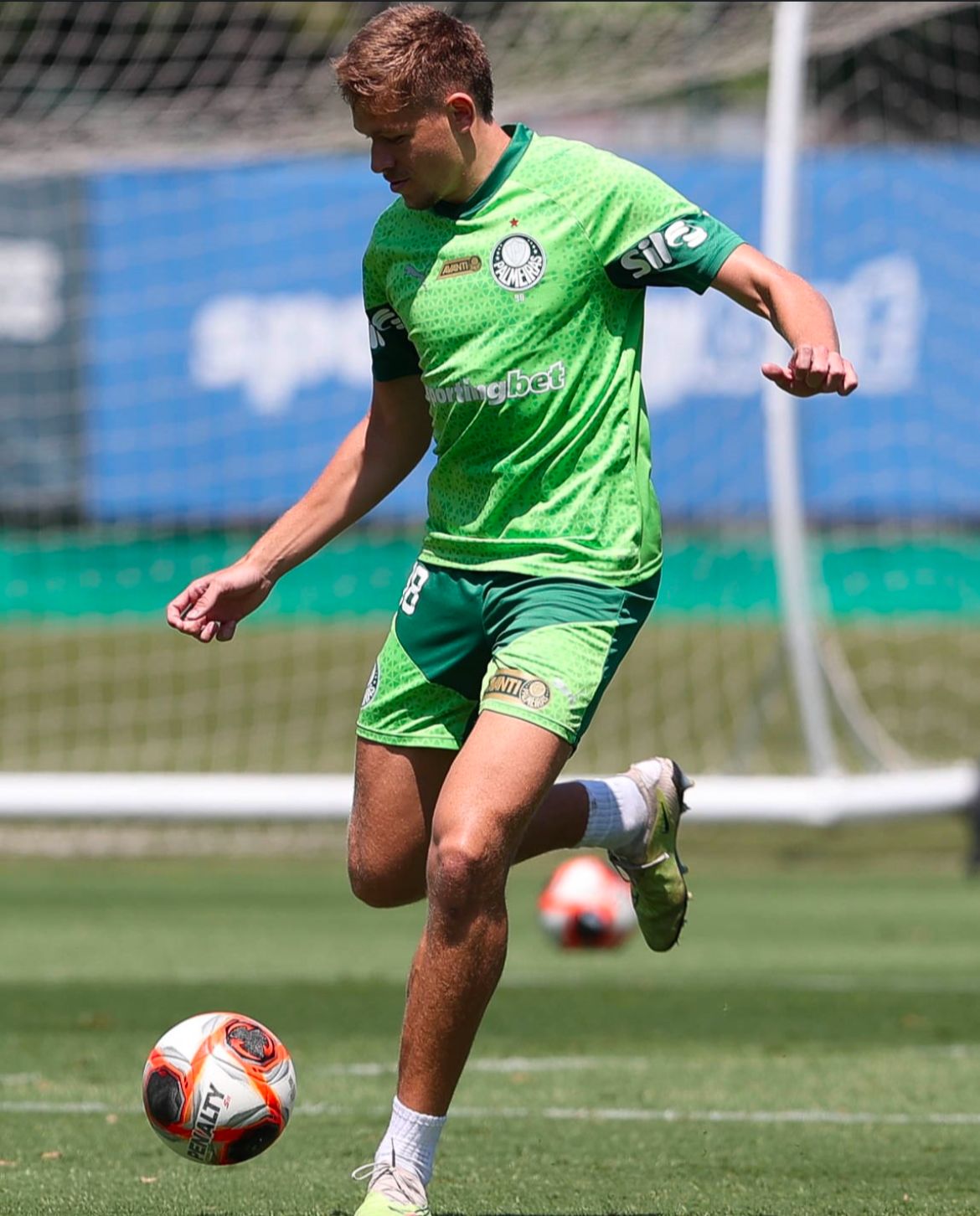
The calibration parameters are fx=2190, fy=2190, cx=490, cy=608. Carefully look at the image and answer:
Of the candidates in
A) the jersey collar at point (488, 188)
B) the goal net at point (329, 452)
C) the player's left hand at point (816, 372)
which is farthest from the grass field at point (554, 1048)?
the goal net at point (329, 452)

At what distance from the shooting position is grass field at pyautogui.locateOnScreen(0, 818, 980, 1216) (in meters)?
4.56

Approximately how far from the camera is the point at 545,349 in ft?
13.9

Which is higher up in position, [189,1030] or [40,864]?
[189,1030]

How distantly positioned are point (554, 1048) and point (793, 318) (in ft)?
10.5

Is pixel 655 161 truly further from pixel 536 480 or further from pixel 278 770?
pixel 536 480

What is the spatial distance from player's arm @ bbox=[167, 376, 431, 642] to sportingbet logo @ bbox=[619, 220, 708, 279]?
588 mm

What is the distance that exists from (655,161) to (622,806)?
36.7 ft

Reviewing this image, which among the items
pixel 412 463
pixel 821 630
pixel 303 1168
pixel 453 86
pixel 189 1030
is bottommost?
pixel 821 630

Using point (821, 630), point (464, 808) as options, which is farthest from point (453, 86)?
point (821, 630)

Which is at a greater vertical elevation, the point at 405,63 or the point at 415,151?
the point at 405,63

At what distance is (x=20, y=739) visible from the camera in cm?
1534

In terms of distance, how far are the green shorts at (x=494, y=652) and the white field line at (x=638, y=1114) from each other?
4.85 feet

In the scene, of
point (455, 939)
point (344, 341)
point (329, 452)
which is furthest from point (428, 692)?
point (329, 452)

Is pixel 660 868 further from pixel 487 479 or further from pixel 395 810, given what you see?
pixel 487 479
